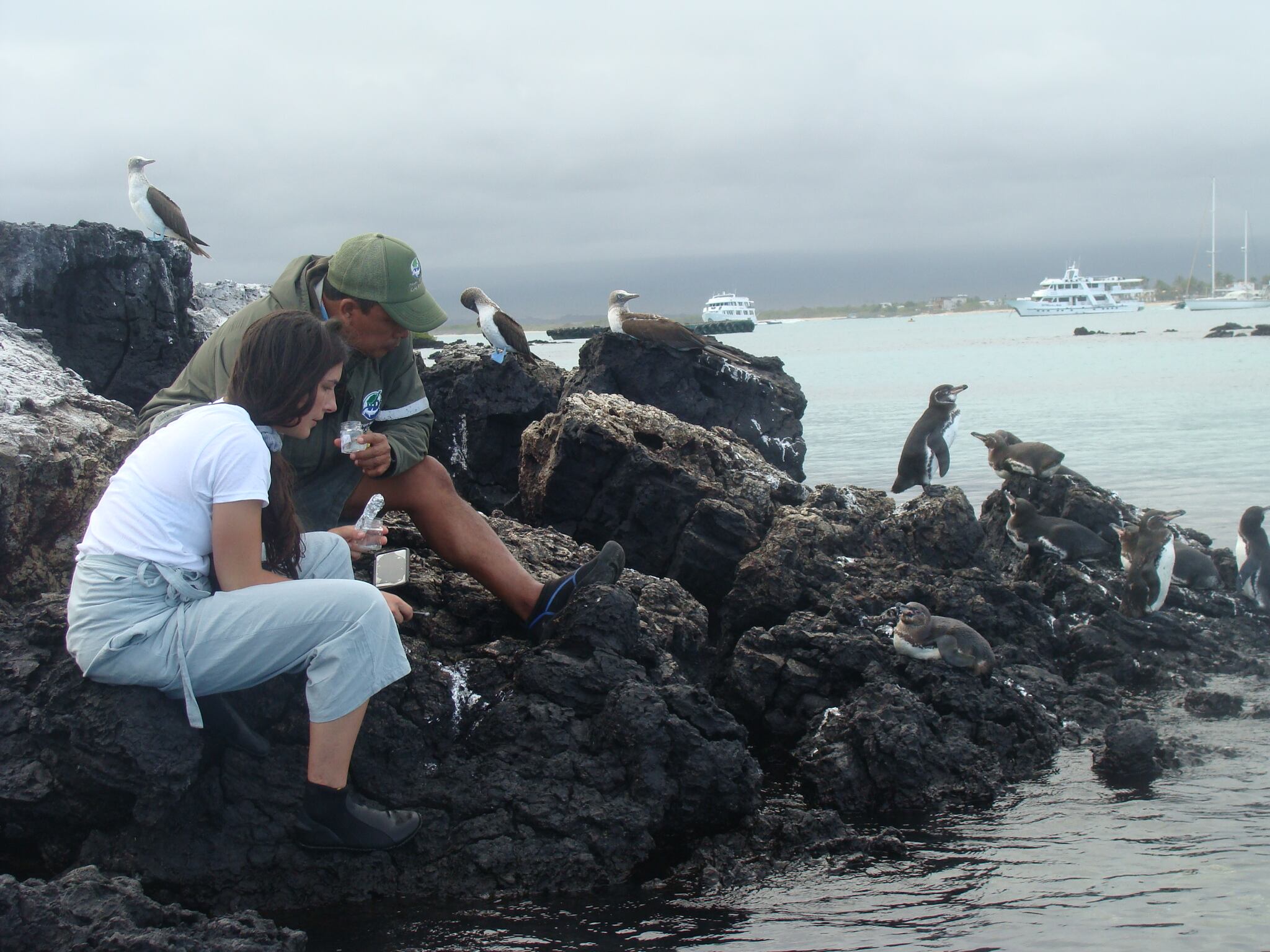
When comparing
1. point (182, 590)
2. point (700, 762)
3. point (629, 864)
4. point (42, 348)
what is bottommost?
point (629, 864)

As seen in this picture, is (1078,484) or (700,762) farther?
(1078,484)

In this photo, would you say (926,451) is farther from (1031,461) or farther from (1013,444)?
(1031,461)

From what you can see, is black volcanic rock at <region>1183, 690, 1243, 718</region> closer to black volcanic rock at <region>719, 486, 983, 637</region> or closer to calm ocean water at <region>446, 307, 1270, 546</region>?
black volcanic rock at <region>719, 486, 983, 637</region>

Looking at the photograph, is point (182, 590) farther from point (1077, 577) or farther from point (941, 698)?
point (1077, 577)

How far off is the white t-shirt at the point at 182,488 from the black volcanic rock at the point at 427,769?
1.80ft

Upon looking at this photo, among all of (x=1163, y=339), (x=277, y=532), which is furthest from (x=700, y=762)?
(x=1163, y=339)

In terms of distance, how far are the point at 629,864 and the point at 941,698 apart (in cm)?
240

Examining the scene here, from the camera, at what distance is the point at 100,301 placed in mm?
9516

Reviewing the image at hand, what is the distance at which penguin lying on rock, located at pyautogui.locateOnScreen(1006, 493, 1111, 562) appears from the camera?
8742mm

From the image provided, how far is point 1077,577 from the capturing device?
328 inches

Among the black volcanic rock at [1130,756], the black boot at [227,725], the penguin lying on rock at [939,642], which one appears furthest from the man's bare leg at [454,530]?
the black volcanic rock at [1130,756]

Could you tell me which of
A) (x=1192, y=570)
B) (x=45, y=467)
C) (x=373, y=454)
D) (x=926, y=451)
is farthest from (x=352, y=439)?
(x=926, y=451)

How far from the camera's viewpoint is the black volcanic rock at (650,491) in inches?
283

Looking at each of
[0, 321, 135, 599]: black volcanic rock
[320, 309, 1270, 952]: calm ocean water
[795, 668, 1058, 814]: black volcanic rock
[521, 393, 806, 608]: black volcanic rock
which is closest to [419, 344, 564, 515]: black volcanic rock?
[521, 393, 806, 608]: black volcanic rock
